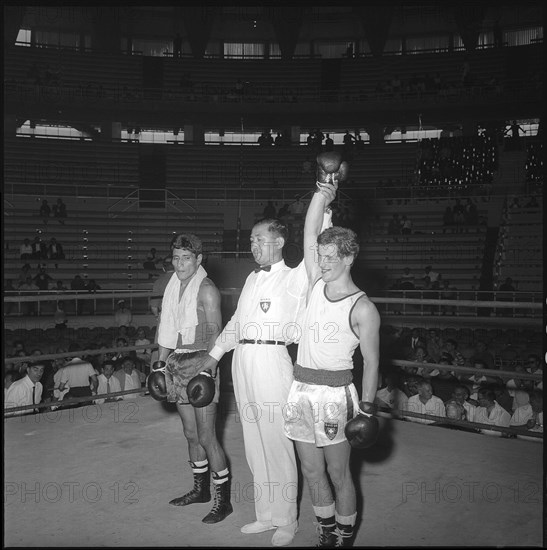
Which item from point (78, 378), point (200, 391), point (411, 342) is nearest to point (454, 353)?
point (411, 342)

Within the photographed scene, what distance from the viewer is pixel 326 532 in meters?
2.86

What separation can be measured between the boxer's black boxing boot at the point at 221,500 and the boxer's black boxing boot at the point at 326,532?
0.68 m

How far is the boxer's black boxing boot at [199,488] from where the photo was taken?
3.56 m

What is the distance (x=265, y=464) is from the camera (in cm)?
320

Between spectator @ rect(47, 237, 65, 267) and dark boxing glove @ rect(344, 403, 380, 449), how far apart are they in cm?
1404

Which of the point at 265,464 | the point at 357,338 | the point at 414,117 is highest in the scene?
the point at 414,117

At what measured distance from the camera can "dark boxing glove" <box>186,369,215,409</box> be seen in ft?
10.9

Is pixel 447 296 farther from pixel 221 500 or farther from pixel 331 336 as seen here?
pixel 331 336

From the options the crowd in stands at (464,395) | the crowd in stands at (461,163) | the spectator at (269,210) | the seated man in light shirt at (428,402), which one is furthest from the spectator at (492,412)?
the crowd in stands at (461,163)

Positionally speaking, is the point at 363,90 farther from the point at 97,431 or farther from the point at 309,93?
the point at 97,431

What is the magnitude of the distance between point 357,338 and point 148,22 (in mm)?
24204

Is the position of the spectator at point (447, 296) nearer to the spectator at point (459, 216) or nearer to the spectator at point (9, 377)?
the spectator at point (459, 216)

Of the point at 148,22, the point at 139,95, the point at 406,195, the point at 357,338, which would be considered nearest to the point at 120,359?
the point at 357,338

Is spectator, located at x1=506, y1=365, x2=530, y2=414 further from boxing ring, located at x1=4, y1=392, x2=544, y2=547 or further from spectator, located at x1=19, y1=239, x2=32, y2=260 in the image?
spectator, located at x1=19, y1=239, x2=32, y2=260
